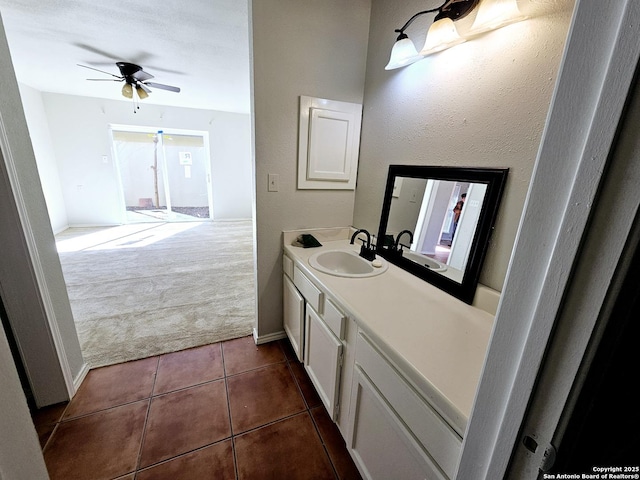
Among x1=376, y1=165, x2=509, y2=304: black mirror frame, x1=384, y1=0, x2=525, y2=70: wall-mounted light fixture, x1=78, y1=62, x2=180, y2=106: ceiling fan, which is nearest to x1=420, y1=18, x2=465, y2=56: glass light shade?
x1=384, y1=0, x2=525, y2=70: wall-mounted light fixture

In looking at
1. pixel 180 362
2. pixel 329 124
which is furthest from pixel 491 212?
pixel 180 362

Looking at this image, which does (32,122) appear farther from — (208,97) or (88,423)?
(88,423)

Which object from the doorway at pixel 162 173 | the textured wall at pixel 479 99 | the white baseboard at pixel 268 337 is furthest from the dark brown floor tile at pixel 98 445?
the doorway at pixel 162 173

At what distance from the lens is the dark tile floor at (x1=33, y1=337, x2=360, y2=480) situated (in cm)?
120

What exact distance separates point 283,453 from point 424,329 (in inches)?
38.7

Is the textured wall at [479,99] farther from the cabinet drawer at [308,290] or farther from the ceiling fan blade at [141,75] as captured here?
the ceiling fan blade at [141,75]

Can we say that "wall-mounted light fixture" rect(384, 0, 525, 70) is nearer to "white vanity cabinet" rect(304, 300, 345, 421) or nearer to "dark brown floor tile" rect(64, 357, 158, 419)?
"white vanity cabinet" rect(304, 300, 345, 421)

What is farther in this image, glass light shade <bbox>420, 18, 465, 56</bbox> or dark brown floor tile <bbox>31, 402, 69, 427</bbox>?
dark brown floor tile <bbox>31, 402, 69, 427</bbox>

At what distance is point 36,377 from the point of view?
1413mm

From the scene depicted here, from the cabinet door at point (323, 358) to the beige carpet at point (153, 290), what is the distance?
34.3 inches

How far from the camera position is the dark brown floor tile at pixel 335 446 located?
121cm

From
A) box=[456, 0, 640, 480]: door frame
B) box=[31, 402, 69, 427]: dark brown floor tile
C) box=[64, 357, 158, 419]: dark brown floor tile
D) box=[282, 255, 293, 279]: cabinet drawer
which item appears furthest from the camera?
box=[282, 255, 293, 279]: cabinet drawer

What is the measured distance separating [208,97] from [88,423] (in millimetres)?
4630

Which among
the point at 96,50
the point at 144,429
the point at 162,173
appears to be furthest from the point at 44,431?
the point at 162,173
